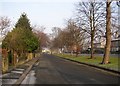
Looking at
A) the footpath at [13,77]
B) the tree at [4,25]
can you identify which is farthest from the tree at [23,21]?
the footpath at [13,77]

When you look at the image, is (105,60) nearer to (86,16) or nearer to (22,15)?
(86,16)

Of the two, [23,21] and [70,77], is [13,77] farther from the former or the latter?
[23,21]

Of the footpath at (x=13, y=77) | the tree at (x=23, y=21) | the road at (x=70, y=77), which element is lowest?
the road at (x=70, y=77)

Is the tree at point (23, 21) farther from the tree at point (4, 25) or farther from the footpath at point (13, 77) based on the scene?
the footpath at point (13, 77)

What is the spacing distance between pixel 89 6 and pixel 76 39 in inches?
812

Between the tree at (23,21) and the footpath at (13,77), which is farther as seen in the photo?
the tree at (23,21)

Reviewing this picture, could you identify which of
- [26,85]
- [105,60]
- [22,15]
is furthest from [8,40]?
[22,15]

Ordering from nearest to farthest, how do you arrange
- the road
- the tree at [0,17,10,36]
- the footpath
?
the footpath → the road → the tree at [0,17,10,36]

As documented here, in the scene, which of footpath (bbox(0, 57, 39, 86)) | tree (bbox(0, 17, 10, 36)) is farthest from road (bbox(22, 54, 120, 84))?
tree (bbox(0, 17, 10, 36))

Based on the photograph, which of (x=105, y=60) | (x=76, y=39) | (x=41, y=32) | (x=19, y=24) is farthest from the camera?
(x=41, y=32)

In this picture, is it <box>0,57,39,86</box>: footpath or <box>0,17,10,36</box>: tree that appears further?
<box>0,17,10,36</box>: tree

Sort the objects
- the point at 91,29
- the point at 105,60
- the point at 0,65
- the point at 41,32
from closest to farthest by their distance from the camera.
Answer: the point at 0,65
the point at 105,60
the point at 91,29
the point at 41,32

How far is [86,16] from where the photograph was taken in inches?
2438

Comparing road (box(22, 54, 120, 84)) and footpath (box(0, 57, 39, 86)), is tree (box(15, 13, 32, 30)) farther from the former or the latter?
footpath (box(0, 57, 39, 86))
